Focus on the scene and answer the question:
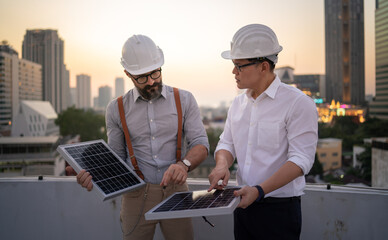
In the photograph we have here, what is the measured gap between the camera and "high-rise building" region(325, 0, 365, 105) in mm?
25719

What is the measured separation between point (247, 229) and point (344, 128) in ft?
68.2

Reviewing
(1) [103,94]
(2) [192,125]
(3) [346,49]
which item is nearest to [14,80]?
(2) [192,125]

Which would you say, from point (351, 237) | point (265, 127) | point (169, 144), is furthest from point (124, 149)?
point (351, 237)

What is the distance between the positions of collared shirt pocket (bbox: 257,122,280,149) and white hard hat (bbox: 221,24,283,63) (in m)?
0.30

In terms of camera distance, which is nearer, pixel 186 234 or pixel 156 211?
pixel 156 211

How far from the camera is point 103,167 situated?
5.34 feet

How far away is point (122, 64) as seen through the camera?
1.79 meters

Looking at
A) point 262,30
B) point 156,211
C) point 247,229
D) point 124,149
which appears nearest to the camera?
point 156,211

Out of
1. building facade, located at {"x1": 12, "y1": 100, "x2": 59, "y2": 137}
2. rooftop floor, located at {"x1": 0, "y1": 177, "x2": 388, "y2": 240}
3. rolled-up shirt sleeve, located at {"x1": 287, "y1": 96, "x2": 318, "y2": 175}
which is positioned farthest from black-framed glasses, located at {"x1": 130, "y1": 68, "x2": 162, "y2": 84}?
building facade, located at {"x1": 12, "y1": 100, "x2": 59, "y2": 137}

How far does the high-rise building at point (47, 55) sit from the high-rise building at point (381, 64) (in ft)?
71.1

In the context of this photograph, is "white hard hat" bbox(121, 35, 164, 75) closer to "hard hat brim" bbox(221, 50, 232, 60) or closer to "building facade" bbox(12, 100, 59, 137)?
"hard hat brim" bbox(221, 50, 232, 60)

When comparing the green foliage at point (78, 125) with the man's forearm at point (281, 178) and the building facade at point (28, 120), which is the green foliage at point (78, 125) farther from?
the man's forearm at point (281, 178)

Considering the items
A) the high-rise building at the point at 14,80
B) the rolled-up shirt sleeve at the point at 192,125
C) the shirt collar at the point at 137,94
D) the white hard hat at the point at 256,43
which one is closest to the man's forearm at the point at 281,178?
the white hard hat at the point at 256,43

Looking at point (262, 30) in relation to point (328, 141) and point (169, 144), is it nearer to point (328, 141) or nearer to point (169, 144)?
point (169, 144)
